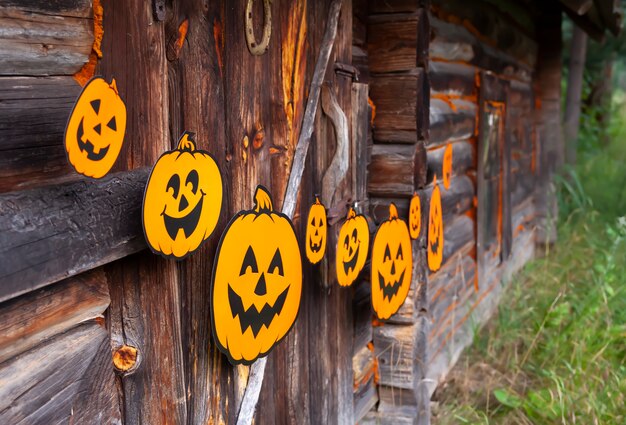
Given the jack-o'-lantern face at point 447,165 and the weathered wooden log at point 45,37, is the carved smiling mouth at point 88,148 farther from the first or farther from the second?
the jack-o'-lantern face at point 447,165

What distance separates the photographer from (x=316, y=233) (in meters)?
A: 2.21

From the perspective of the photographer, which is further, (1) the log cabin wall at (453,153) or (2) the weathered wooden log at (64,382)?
(1) the log cabin wall at (453,153)

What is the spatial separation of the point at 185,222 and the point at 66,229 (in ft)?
0.93

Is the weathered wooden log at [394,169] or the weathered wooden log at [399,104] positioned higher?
the weathered wooden log at [399,104]

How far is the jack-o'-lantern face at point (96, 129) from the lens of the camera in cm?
120

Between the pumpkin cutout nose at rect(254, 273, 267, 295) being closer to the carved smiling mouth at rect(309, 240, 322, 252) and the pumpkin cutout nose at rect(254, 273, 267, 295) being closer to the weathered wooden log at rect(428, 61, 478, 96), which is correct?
the carved smiling mouth at rect(309, 240, 322, 252)

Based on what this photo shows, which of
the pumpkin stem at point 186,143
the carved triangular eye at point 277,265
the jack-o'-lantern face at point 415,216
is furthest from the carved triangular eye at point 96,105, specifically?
the jack-o'-lantern face at point 415,216

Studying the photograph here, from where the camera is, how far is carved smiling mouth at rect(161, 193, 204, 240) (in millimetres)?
1446

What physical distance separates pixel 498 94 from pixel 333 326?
3.34m

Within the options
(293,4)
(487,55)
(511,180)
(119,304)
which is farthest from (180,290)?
(511,180)

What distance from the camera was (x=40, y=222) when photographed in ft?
3.98

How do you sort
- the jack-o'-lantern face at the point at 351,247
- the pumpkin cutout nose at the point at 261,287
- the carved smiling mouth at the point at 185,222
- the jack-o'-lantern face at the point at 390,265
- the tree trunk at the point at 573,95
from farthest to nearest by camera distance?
the tree trunk at the point at 573,95
the jack-o'-lantern face at the point at 390,265
the jack-o'-lantern face at the point at 351,247
the pumpkin cutout nose at the point at 261,287
the carved smiling mouth at the point at 185,222

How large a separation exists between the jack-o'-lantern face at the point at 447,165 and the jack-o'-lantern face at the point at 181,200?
2.69m

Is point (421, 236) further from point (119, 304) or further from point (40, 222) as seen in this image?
point (40, 222)
